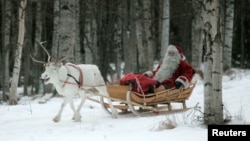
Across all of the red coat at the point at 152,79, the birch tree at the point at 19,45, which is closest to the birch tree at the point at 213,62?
the red coat at the point at 152,79

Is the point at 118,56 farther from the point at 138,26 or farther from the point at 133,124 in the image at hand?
the point at 133,124

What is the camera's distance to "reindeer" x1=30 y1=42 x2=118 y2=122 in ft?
28.4

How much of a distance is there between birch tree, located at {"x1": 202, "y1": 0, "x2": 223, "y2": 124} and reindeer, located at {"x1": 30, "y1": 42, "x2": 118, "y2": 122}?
8.85 feet

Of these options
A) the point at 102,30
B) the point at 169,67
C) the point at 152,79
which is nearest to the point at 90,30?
the point at 102,30

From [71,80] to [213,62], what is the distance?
3129 mm

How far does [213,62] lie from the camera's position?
23.3 ft

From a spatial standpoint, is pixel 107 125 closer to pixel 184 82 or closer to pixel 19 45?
pixel 184 82

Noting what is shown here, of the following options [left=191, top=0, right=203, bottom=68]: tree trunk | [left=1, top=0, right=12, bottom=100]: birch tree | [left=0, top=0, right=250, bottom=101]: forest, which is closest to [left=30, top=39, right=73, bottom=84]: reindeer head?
[left=0, top=0, right=250, bottom=101]: forest

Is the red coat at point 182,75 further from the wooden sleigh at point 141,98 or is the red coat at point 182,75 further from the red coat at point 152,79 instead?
the wooden sleigh at point 141,98

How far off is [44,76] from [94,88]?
1.30m

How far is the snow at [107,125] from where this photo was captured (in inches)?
264

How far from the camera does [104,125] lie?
321 inches

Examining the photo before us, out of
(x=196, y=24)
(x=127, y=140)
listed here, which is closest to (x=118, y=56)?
(x=196, y=24)

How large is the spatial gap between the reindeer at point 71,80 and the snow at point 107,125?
487mm
